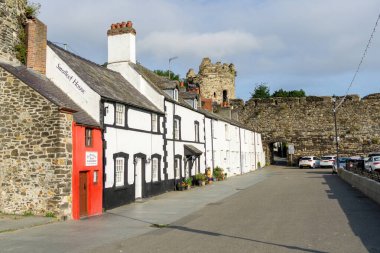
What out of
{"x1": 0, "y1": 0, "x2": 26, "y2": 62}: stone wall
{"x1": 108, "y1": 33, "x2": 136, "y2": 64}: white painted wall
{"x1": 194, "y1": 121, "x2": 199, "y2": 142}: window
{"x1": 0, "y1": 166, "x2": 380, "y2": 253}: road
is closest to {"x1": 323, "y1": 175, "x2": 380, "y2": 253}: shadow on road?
{"x1": 0, "y1": 166, "x2": 380, "y2": 253}: road

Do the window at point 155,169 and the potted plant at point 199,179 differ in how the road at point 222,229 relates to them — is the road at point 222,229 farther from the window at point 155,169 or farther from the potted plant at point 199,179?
the potted plant at point 199,179

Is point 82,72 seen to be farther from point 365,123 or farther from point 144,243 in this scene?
point 365,123

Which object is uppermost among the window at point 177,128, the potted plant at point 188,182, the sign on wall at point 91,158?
the window at point 177,128

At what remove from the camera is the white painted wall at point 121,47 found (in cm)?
2675

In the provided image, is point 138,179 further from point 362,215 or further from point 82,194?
point 362,215

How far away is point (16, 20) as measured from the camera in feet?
59.7

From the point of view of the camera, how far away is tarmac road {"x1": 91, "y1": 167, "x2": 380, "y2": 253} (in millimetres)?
9914

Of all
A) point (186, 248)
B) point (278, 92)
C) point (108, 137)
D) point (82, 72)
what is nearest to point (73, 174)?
point (108, 137)

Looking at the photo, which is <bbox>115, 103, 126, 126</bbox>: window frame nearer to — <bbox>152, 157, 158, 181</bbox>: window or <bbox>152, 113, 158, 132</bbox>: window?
<bbox>152, 113, 158, 132</bbox>: window

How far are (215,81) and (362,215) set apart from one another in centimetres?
4718

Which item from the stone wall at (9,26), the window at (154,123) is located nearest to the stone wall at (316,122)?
the window at (154,123)

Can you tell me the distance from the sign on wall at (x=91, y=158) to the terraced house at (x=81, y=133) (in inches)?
A: 1.6

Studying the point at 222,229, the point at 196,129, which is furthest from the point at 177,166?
the point at 222,229

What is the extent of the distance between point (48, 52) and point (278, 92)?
263 feet
